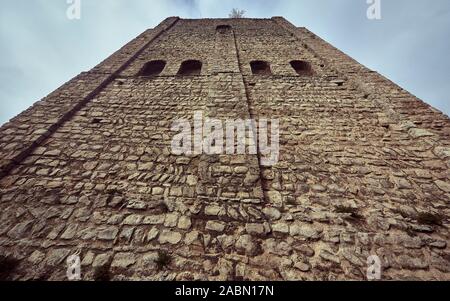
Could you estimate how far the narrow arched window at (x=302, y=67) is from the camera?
20.4 ft

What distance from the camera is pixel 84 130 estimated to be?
3.83 m

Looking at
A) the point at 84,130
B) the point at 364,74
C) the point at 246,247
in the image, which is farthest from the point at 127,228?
the point at 364,74

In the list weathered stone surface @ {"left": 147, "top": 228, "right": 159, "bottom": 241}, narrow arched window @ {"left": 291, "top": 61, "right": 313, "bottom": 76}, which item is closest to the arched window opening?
narrow arched window @ {"left": 291, "top": 61, "right": 313, "bottom": 76}

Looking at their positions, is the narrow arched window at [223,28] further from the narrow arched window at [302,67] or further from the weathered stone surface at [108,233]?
the weathered stone surface at [108,233]

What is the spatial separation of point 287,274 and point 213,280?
80 cm

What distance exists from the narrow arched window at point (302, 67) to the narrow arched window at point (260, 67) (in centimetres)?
102

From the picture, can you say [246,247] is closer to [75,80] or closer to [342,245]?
[342,245]

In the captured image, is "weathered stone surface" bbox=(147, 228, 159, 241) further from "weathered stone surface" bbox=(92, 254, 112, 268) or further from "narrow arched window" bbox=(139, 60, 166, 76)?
"narrow arched window" bbox=(139, 60, 166, 76)

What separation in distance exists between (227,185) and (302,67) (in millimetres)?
5800

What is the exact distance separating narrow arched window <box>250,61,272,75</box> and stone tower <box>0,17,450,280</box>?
3.67 feet

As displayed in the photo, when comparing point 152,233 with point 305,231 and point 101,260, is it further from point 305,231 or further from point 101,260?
point 305,231

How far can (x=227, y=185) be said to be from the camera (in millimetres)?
2828

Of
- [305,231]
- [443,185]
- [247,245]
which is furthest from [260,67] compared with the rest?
[247,245]

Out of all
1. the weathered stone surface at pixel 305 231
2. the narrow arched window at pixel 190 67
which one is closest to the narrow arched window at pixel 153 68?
the narrow arched window at pixel 190 67
